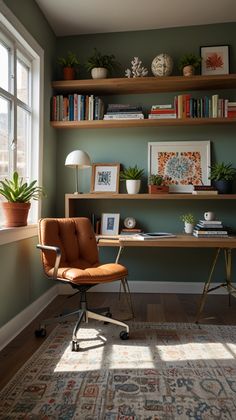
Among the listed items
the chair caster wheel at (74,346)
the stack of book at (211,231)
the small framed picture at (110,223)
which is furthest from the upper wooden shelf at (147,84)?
the chair caster wheel at (74,346)

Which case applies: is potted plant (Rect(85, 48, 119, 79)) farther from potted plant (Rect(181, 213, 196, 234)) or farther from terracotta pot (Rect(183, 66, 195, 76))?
potted plant (Rect(181, 213, 196, 234))

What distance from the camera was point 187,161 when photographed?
362 centimetres

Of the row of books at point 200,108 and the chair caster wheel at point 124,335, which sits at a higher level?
the row of books at point 200,108

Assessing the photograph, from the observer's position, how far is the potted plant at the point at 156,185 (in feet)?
11.3

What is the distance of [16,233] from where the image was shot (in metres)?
2.57

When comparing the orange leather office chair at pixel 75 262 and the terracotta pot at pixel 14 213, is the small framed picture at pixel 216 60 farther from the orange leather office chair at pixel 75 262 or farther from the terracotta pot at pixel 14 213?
the terracotta pot at pixel 14 213

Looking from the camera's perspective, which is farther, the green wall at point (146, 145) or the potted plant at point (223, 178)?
the green wall at point (146, 145)

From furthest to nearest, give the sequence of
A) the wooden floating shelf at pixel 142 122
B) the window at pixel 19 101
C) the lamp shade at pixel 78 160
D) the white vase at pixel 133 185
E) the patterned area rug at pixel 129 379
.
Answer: the white vase at pixel 133 185 → the wooden floating shelf at pixel 142 122 → the lamp shade at pixel 78 160 → the window at pixel 19 101 → the patterned area rug at pixel 129 379

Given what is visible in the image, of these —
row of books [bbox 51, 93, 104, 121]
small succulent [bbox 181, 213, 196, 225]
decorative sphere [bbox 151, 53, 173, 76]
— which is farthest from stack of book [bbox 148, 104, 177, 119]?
small succulent [bbox 181, 213, 196, 225]

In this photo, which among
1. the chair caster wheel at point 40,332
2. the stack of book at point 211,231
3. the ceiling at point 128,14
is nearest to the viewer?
the chair caster wheel at point 40,332

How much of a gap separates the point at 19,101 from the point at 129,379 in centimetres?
231

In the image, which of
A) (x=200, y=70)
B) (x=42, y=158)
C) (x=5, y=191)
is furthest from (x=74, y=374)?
(x=200, y=70)

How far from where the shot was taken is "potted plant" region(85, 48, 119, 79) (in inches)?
137

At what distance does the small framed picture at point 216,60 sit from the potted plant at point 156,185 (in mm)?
1204
